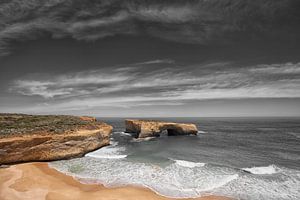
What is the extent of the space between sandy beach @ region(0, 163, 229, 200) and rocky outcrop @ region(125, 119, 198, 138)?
32.0m

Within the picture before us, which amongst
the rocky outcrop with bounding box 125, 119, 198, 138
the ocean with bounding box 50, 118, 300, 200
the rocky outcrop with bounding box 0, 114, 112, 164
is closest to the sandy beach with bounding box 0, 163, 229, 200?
the ocean with bounding box 50, 118, 300, 200

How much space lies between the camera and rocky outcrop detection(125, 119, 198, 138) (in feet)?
172

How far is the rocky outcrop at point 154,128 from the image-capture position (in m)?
52.4

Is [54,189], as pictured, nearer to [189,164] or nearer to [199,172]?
[199,172]

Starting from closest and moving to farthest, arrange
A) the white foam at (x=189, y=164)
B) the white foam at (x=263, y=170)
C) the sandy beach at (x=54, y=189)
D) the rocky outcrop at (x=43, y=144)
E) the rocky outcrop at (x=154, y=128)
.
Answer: the sandy beach at (x=54, y=189), the white foam at (x=263, y=170), the rocky outcrop at (x=43, y=144), the white foam at (x=189, y=164), the rocky outcrop at (x=154, y=128)

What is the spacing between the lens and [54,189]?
1706 cm

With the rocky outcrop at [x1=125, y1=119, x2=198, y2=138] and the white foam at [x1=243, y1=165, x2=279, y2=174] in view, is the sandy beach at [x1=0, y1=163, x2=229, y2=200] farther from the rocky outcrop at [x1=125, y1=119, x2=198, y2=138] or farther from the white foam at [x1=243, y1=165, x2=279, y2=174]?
the rocky outcrop at [x1=125, y1=119, x2=198, y2=138]

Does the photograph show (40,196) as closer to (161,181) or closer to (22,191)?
(22,191)

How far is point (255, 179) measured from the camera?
20.0 metres

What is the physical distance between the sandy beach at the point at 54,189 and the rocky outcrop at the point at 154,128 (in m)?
32.0

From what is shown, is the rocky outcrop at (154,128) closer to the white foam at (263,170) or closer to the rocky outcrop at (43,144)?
the rocky outcrop at (43,144)

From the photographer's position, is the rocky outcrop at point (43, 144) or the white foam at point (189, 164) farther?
the white foam at point (189, 164)

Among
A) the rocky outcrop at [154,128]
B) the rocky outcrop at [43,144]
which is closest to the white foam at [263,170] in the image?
the rocky outcrop at [43,144]

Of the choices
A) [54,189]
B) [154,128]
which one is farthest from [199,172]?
[154,128]
